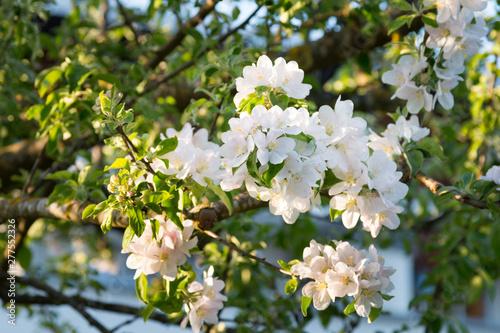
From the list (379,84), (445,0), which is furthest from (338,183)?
(379,84)

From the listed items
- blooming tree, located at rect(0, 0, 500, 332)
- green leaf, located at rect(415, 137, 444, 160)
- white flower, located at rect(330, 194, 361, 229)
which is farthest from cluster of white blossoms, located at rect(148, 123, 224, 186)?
green leaf, located at rect(415, 137, 444, 160)

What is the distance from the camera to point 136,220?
3.00 ft

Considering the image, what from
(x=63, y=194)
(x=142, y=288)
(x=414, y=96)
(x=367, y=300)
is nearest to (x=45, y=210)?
(x=63, y=194)

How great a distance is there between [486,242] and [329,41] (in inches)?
52.7

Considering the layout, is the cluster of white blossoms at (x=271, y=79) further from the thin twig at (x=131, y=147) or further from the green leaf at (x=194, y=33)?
the green leaf at (x=194, y=33)

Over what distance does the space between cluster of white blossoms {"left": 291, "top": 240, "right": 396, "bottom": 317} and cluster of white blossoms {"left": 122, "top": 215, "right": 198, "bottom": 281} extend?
0.71 ft

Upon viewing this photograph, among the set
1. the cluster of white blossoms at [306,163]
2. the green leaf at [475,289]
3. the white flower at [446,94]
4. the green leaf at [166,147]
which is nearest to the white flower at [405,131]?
the white flower at [446,94]

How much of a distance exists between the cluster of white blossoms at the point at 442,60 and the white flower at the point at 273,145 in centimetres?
51

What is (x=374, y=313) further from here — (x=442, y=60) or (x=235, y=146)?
(x=442, y=60)

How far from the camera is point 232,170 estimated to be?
2.96 ft

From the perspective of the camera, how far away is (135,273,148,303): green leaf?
106 centimetres

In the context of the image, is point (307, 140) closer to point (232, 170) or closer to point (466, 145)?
point (232, 170)

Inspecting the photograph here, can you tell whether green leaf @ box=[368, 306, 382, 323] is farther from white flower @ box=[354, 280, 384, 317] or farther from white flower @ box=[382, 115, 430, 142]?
white flower @ box=[382, 115, 430, 142]

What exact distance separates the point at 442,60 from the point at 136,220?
79 cm
